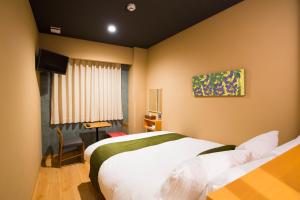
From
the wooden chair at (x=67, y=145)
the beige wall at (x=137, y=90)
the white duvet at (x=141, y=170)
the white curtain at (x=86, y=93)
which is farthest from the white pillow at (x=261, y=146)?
the white curtain at (x=86, y=93)

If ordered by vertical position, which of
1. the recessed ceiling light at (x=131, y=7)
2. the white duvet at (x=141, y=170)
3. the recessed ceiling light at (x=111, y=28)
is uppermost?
the recessed ceiling light at (x=111, y=28)

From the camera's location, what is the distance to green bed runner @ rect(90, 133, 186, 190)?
2113 millimetres

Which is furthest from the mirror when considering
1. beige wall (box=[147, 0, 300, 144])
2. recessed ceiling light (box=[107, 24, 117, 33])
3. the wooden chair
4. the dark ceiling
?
the wooden chair

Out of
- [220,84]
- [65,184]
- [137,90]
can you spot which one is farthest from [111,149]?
[137,90]

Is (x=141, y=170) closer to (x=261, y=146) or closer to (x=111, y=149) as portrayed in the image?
(x=111, y=149)

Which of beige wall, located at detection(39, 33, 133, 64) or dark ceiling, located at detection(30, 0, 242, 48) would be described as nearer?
dark ceiling, located at detection(30, 0, 242, 48)

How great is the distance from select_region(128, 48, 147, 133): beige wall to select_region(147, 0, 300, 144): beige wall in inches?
49.9

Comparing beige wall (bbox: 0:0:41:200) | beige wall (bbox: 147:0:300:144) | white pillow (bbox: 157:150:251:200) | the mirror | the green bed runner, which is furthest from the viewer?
the mirror

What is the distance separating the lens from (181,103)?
3.42 m

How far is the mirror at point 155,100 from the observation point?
4082mm

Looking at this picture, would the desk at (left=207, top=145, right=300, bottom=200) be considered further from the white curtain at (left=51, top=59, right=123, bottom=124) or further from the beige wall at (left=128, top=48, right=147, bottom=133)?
the white curtain at (left=51, top=59, right=123, bottom=124)

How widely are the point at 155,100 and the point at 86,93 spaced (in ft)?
5.69

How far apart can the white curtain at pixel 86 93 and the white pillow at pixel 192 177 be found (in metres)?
3.48

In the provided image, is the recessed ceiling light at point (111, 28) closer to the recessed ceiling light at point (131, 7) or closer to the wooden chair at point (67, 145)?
the recessed ceiling light at point (131, 7)
